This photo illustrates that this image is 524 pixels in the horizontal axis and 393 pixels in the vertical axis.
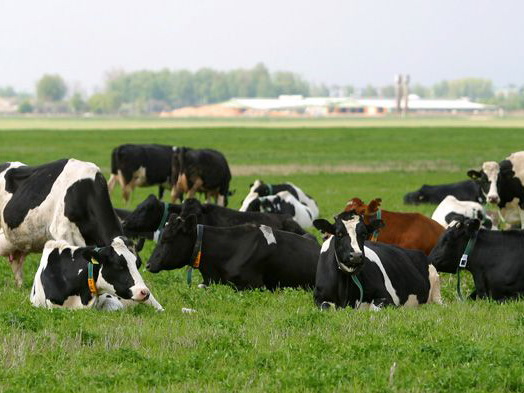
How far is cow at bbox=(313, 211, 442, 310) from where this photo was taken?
1192cm

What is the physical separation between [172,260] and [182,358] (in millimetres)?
5310

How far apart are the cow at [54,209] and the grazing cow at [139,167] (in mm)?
17852

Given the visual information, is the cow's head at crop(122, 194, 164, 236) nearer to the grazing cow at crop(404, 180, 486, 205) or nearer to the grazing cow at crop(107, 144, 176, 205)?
the grazing cow at crop(404, 180, 486, 205)

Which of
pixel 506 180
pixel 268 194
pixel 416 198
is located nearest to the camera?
pixel 506 180

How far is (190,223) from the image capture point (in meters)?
14.3

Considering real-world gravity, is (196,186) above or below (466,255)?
below

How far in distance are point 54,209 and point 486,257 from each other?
580cm

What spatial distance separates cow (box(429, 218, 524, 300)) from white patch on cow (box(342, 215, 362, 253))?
184 cm

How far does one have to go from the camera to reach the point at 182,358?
29.4 ft

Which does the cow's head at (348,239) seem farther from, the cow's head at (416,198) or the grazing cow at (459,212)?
the cow's head at (416,198)

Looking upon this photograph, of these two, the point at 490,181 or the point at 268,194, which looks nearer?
the point at 490,181

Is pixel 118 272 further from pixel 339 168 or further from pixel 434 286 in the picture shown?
pixel 339 168

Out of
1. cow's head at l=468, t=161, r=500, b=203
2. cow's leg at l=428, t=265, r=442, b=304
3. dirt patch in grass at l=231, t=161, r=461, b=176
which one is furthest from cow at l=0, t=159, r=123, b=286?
dirt patch in grass at l=231, t=161, r=461, b=176

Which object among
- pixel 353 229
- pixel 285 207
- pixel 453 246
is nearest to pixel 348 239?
pixel 353 229
